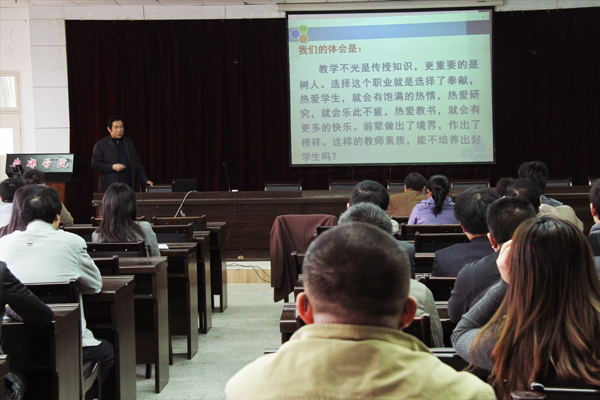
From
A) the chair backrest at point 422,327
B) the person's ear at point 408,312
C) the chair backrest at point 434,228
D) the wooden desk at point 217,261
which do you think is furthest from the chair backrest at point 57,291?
the wooden desk at point 217,261

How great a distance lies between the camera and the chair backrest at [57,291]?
1.95 meters

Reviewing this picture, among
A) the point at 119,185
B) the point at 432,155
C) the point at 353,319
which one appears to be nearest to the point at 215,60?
the point at 432,155

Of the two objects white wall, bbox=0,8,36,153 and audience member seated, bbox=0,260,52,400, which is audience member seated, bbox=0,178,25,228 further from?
white wall, bbox=0,8,36,153

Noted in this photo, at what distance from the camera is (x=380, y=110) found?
25.6ft

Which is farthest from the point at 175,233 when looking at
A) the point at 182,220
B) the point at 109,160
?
the point at 109,160

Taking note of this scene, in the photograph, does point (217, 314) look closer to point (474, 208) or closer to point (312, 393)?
point (474, 208)

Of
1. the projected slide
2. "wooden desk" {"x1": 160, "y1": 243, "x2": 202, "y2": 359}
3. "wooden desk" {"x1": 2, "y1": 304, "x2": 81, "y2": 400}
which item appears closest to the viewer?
"wooden desk" {"x1": 2, "y1": 304, "x2": 81, "y2": 400}

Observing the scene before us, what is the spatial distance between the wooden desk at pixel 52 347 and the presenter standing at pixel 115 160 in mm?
4718

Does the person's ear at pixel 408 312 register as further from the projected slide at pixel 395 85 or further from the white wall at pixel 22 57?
the white wall at pixel 22 57

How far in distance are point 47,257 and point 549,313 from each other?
1716 millimetres

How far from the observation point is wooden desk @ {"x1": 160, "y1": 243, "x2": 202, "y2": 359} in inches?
135

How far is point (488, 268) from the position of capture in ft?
5.74

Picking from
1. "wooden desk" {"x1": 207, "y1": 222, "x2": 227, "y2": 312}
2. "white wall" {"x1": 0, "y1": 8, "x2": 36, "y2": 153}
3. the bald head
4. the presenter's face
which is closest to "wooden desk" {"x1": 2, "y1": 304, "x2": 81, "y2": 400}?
the bald head

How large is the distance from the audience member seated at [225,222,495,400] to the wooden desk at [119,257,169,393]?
6.58ft
